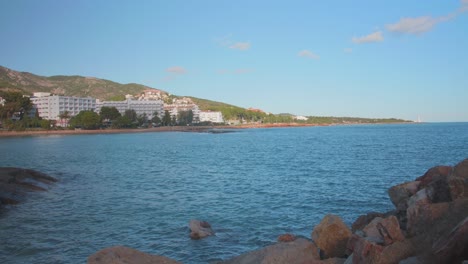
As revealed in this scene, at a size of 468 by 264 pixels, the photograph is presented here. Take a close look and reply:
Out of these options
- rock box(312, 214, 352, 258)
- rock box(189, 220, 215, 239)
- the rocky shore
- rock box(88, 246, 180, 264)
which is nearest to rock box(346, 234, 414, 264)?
the rocky shore

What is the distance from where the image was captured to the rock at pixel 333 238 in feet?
38.5

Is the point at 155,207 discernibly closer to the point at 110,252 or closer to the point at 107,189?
the point at 107,189

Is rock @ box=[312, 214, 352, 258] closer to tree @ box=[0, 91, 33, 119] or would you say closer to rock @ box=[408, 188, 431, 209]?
rock @ box=[408, 188, 431, 209]

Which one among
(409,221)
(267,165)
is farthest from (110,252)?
(267,165)

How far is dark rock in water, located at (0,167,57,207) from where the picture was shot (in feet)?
90.9

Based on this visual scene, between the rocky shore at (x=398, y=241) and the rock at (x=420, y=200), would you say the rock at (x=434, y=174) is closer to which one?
Result: the rocky shore at (x=398, y=241)

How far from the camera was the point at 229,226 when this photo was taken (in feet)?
68.5

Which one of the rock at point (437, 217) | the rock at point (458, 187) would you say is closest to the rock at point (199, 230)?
the rock at point (437, 217)

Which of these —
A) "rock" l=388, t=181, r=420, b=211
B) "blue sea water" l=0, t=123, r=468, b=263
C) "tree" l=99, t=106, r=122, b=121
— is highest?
"tree" l=99, t=106, r=122, b=121

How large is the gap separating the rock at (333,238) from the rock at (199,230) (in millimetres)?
7962

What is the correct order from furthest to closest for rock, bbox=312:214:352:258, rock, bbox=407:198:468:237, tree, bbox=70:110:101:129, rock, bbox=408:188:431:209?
tree, bbox=70:110:101:129
rock, bbox=312:214:352:258
rock, bbox=408:188:431:209
rock, bbox=407:198:468:237

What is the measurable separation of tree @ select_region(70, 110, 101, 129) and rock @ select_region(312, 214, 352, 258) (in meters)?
172

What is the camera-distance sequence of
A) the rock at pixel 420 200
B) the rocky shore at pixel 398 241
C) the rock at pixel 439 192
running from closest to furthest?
the rocky shore at pixel 398 241 → the rock at pixel 439 192 → the rock at pixel 420 200

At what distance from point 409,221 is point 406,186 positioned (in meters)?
7.51
